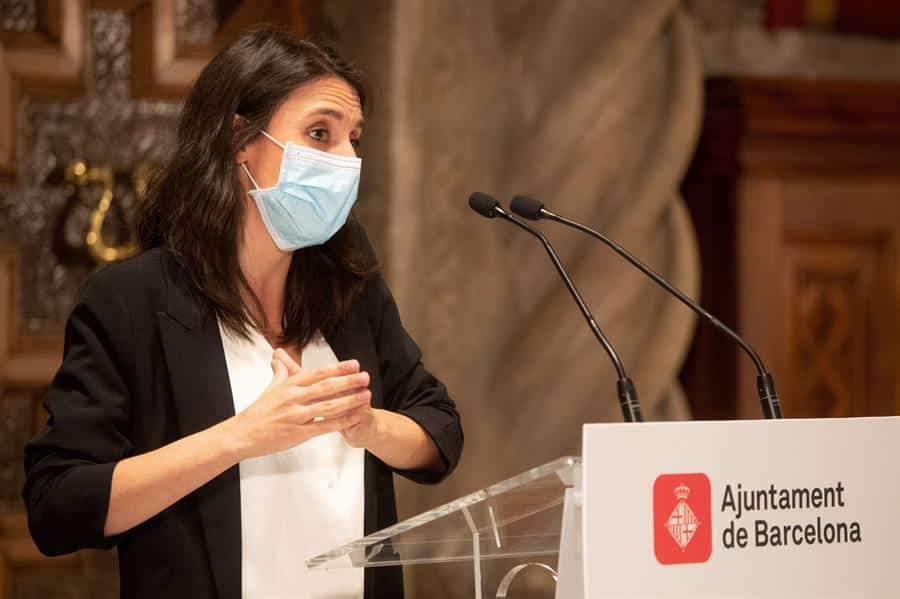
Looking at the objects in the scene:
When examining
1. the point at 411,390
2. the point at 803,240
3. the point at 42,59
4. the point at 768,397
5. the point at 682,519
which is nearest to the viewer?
the point at 682,519

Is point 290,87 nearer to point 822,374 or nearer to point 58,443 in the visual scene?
point 58,443

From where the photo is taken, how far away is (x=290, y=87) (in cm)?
207

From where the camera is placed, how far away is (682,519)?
1614mm

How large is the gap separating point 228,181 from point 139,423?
40 cm

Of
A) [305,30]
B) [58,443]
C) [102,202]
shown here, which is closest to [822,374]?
[305,30]

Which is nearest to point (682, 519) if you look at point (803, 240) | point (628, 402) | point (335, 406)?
point (628, 402)

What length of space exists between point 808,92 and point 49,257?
211 cm

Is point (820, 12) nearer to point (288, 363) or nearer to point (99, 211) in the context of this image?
point (99, 211)

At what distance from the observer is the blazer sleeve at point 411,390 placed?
2152mm

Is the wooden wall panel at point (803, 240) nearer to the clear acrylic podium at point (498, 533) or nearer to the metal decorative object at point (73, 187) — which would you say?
the metal decorative object at point (73, 187)

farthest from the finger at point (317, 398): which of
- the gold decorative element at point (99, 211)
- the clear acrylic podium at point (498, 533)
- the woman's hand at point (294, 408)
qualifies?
the gold decorative element at point (99, 211)

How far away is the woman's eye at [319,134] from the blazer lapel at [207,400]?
322mm

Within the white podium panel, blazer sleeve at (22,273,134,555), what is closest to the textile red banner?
the white podium panel

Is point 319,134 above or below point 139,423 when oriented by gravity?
above
